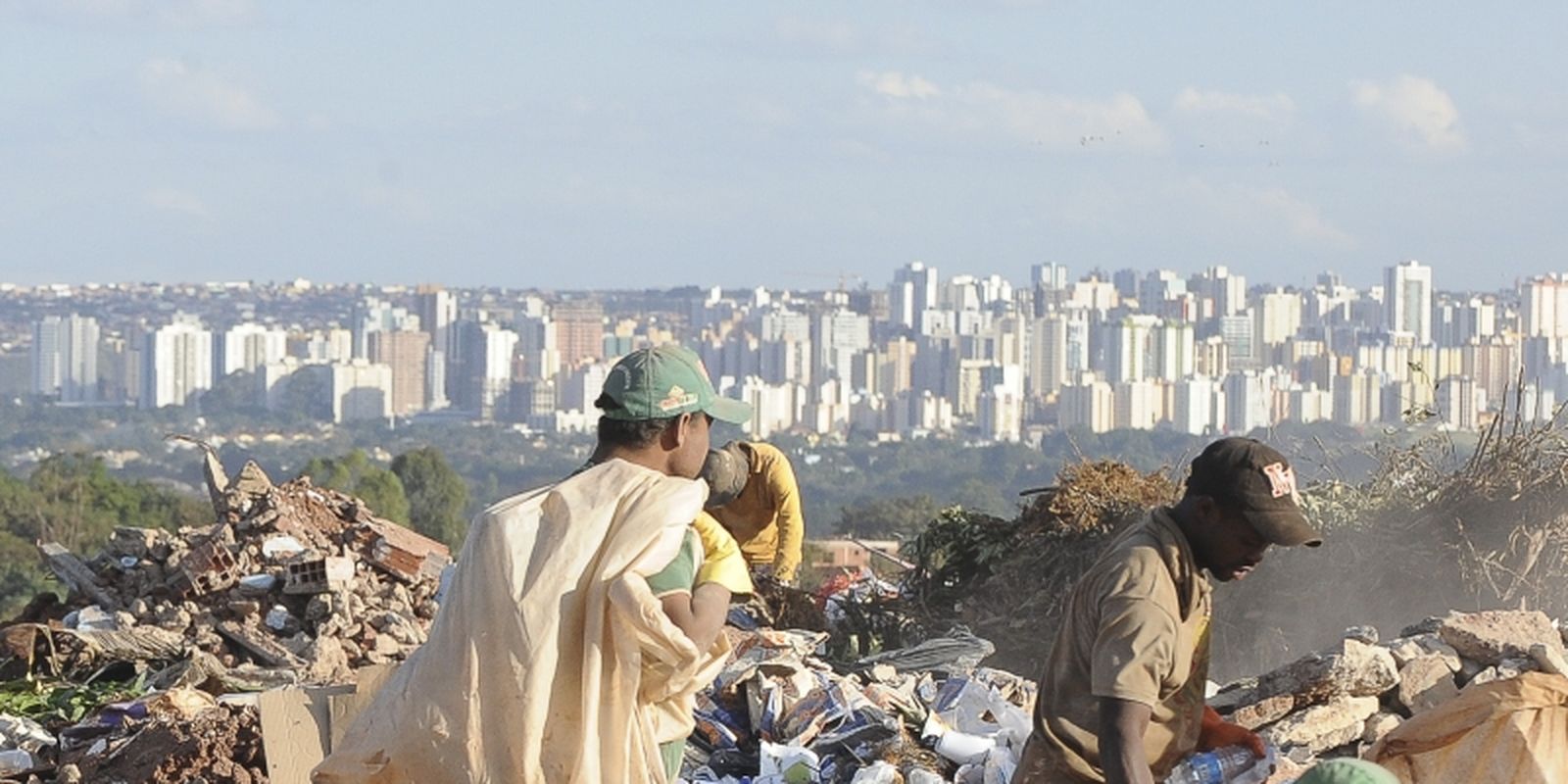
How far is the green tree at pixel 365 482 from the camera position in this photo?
116 feet

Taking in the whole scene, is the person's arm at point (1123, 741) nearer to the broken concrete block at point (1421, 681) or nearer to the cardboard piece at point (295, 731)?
the cardboard piece at point (295, 731)

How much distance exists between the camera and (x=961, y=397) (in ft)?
335

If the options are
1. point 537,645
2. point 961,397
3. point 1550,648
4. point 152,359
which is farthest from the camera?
point 152,359

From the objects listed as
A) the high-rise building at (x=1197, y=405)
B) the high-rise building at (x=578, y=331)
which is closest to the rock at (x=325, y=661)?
the high-rise building at (x=1197, y=405)

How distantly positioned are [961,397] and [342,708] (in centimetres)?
9680

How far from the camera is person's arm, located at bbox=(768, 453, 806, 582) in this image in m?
8.88

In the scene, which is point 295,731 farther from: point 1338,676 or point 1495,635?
point 1495,635

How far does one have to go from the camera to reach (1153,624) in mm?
3461

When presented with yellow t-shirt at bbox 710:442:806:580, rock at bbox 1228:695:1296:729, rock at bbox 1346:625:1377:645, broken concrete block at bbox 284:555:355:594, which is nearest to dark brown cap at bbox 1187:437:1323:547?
rock at bbox 1228:695:1296:729

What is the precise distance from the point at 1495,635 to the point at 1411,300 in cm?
7353

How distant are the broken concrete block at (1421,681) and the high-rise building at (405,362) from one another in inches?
4261

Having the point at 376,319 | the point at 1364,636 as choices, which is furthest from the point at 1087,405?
the point at 1364,636

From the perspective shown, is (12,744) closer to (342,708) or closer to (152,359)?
(342,708)

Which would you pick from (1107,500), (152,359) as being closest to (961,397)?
(152,359)
